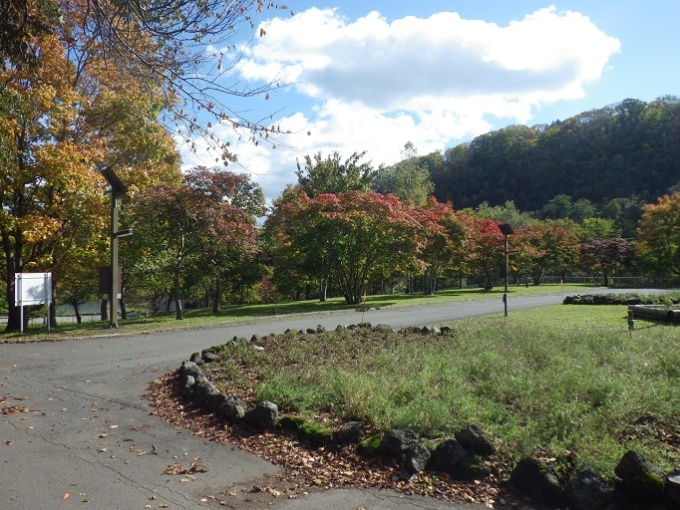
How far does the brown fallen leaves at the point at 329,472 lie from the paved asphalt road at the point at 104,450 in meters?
0.15

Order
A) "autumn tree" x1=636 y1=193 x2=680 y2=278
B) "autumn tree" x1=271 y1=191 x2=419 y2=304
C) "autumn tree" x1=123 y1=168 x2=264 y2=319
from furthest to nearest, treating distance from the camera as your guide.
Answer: "autumn tree" x1=636 y1=193 x2=680 y2=278 < "autumn tree" x1=271 y1=191 x2=419 y2=304 < "autumn tree" x1=123 y1=168 x2=264 y2=319

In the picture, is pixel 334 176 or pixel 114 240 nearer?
pixel 114 240

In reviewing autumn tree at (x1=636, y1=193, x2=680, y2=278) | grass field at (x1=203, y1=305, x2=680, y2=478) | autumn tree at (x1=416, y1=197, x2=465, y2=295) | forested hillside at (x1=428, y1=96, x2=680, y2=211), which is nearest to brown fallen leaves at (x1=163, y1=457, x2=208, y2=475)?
grass field at (x1=203, y1=305, x2=680, y2=478)

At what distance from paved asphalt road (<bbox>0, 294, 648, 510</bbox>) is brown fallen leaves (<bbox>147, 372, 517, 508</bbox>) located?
15cm

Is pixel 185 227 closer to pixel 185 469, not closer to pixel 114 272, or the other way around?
pixel 114 272

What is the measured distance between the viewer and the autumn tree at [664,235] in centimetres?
3703

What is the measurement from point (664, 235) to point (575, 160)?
1884 inches

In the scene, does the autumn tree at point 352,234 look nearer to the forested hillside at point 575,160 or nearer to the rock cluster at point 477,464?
the rock cluster at point 477,464

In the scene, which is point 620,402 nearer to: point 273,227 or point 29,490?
point 29,490

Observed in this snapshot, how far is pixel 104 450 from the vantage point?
6.02m

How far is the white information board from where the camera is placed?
1620 cm

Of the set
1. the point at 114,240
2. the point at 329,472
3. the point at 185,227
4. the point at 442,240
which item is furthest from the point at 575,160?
the point at 329,472

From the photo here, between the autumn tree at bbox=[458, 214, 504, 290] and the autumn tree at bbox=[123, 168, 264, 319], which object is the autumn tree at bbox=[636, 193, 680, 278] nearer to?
the autumn tree at bbox=[458, 214, 504, 290]

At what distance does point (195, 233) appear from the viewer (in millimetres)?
21188
